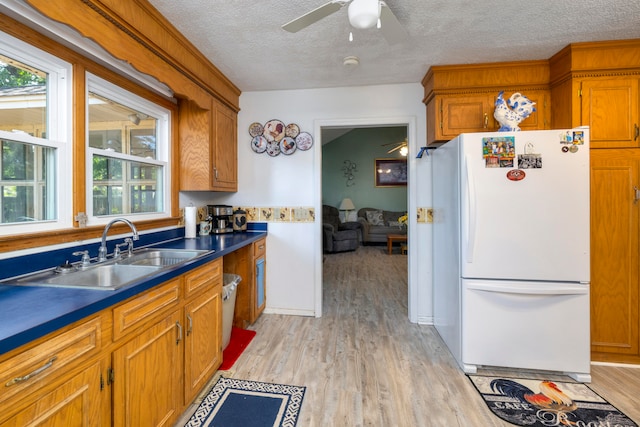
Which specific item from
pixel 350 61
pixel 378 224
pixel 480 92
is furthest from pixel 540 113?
pixel 378 224

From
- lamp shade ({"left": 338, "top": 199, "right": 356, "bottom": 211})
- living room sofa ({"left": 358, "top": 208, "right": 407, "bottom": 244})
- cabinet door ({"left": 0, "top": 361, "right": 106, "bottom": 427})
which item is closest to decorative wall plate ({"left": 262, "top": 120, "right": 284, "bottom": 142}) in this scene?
cabinet door ({"left": 0, "top": 361, "right": 106, "bottom": 427})

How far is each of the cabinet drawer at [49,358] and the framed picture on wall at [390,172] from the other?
23.8ft

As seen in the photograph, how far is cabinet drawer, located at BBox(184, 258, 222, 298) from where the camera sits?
5.18ft

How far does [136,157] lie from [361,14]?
1.82 meters

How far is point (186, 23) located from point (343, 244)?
5.01m

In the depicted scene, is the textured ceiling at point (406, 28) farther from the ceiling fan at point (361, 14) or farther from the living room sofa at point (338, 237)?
the living room sofa at point (338, 237)

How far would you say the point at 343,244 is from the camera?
6266 mm

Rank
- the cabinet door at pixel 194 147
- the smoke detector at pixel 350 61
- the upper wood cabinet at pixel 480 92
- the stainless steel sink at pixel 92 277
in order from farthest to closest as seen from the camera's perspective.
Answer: the cabinet door at pixel 194 147 → the upper wood cabinet at pixel 480 92 → the smoke detector at pixel 350 61 → the stainless steel sink at pixel 92 277

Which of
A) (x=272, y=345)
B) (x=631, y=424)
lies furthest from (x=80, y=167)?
(x=631, y=424)

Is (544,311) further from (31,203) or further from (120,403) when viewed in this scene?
(31,203)

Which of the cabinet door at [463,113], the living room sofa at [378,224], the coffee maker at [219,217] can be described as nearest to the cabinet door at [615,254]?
the cabinet door at [463,113]

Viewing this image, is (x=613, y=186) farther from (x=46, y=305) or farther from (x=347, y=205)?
(x=347, y=205)

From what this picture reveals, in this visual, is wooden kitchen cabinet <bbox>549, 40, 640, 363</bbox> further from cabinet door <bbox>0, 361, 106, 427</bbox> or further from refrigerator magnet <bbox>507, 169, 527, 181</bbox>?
cabinet door <bbox>0, 361, 106, 427</bbox>

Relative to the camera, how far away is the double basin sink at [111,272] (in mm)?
1253
